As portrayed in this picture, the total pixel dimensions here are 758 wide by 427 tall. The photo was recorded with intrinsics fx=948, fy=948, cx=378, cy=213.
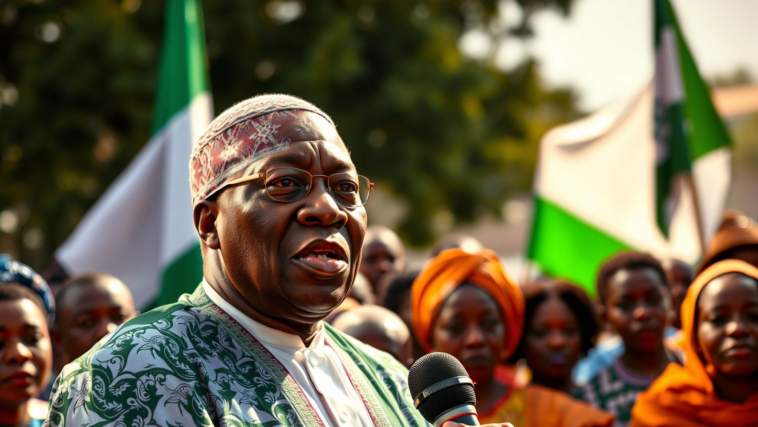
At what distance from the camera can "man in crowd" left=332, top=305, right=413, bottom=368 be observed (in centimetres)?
482

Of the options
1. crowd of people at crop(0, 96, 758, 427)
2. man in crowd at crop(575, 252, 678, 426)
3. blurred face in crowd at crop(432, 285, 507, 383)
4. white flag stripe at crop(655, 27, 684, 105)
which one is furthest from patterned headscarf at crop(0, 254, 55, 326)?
white flag stripe at crop(655, 27, 684, 105)

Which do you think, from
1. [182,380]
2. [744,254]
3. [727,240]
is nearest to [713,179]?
[727,240]

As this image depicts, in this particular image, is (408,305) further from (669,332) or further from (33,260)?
(33,260)

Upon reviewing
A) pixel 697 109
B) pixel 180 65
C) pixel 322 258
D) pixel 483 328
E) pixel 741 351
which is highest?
pixel 322 258

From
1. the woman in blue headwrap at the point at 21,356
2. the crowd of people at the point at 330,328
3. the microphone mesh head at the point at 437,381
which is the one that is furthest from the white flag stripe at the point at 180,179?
the microphone mesh head at the point at 437,381

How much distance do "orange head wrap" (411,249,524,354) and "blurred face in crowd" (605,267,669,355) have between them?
36.6 inches

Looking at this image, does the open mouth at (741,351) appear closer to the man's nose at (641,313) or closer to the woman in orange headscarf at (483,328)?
the woman in orange headscarf at (483,328)

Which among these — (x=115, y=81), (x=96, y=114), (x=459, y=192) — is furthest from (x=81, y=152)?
(x=459, y=192)

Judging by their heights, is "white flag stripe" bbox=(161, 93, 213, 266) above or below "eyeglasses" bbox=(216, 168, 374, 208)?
below

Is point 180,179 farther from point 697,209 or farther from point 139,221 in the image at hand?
point 697,209

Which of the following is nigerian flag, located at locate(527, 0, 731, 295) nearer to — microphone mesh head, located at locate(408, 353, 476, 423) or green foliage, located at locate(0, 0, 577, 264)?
microphone mesh head, located at locate(408, 353, 476, 423)

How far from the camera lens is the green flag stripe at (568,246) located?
7.86 metres

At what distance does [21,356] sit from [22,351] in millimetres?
26

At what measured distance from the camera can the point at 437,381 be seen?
2.36 metres
